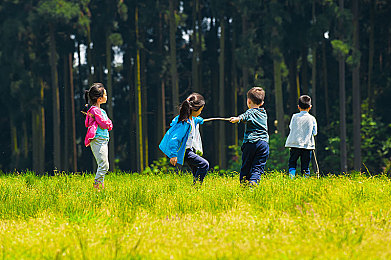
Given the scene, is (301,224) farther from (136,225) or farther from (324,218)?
(136,225)

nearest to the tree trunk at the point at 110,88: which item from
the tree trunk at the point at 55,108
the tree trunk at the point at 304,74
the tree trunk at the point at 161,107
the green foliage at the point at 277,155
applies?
the tree trunk at the point at 161,107

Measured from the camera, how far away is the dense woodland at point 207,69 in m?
23.0

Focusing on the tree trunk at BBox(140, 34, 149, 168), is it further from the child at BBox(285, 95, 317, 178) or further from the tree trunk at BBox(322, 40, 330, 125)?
the child at BBox(285, 95, 317, 178)

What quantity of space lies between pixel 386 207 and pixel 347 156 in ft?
62.4

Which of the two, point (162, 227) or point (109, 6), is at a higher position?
Answer: point (109, 6)

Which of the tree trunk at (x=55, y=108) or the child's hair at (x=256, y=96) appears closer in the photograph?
the child's hair at (x=256, y=96)

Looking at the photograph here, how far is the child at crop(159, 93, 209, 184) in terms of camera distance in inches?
312

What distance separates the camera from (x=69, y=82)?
3092 cm

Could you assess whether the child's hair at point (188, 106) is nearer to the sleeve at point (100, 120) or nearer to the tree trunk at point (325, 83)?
the sleeve at point (100, 120)

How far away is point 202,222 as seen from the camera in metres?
5.38

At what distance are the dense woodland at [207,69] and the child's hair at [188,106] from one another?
1173cm

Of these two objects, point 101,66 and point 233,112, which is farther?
point 101,66

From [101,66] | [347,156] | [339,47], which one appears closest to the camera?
[339,47]

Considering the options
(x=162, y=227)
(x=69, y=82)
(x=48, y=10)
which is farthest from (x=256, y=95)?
(x=69, y=82)
